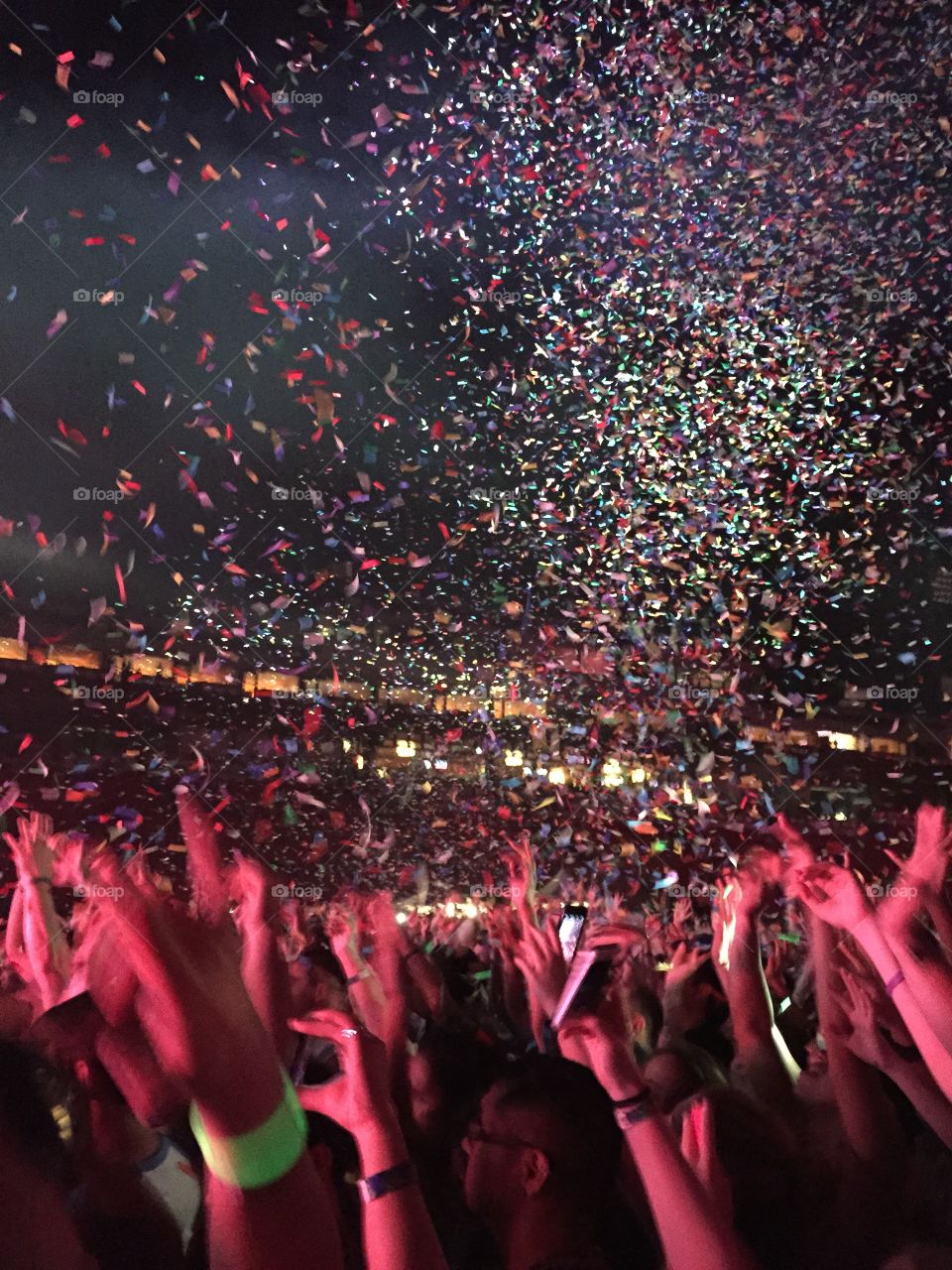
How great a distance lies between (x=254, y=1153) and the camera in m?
1.33

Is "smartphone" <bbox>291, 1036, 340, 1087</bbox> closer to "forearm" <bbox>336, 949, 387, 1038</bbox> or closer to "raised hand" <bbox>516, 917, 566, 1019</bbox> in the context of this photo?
"forearm" <bbox>336, 949, 387, 1038</bbox>

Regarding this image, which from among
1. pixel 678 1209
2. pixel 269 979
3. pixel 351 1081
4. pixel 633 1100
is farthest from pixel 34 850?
pixel 678 1209

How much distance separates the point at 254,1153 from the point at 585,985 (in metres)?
1.07

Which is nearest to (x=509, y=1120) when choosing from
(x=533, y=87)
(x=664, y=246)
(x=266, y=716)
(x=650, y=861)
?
(x=533, y=87)

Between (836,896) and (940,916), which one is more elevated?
(836,896)

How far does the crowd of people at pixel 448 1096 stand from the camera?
1.37 meters

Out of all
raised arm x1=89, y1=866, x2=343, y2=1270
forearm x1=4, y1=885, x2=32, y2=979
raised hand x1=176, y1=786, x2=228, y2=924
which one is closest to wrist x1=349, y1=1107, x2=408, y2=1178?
raised arm x1=89, y1=866, x2=343, y2=1270

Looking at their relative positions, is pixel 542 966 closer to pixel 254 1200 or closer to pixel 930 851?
pixel 930 851

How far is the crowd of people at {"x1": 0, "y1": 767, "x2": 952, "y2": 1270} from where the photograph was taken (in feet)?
4.50

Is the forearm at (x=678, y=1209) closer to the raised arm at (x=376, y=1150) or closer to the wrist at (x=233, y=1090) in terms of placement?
the raised arm at (x=376, y=1150)

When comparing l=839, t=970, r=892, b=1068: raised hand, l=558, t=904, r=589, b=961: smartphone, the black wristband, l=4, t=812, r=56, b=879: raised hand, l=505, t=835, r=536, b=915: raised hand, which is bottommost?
l=839, t=970, r=892, b=1068: raised hand

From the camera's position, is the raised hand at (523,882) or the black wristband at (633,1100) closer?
Answer: the black wristband at (633,1100)

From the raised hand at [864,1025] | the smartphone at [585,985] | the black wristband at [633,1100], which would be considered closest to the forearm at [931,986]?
the raised hand at [864,1025]

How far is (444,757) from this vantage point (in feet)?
58.2
